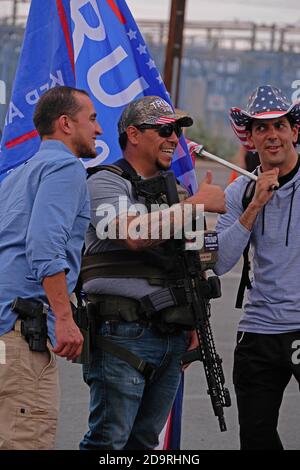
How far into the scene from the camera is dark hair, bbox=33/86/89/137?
4.14 meters

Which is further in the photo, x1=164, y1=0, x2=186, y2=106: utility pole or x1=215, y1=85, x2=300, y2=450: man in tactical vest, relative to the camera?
x1=164, y1=0, x2=186, y2=106: utility pole

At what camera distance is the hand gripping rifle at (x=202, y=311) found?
4262mm

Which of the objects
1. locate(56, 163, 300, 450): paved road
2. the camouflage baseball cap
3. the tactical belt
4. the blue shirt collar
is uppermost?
the camouflage baseball cap

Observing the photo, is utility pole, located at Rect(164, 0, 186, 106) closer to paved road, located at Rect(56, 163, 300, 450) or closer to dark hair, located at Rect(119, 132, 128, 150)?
paved road, located at Rect(56, 163, 300, 450)

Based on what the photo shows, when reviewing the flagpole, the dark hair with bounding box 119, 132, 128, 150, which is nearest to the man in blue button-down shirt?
the dark hair with bounding box 119, 132, 128, 150

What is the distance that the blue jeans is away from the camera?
4.21 meters

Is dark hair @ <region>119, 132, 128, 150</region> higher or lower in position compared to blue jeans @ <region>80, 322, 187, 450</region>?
higher

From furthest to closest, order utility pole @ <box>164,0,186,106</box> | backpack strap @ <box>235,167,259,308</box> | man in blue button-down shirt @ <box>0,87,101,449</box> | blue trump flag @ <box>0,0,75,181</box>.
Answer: utility pole @ <box>164,0,186,106</box>
blue trump flag @ <box>0,0,75,181</box>
backpack strap @ <box>235,167,259,308</box>
man in blue button-down shirt @ <box>0,87,101,449</box>

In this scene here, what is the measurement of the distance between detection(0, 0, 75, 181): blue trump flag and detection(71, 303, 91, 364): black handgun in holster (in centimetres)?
123

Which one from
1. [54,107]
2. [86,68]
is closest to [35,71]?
[86,68]

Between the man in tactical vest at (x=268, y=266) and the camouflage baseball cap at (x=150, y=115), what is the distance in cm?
38

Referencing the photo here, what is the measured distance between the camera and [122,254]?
4.23 m

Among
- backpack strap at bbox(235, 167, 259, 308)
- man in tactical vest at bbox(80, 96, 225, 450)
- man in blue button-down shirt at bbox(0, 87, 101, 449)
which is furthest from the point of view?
backpack strap at bbox(235, 167, 259, 308)
